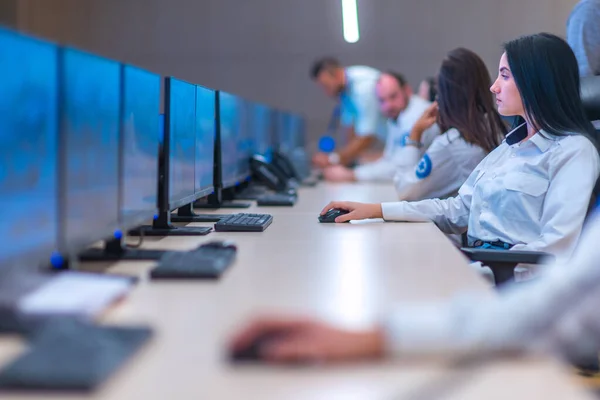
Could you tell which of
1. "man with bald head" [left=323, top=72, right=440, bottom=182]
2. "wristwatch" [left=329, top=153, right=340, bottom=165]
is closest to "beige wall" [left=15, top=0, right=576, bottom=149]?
"wristwatch" [left=329, top=153, right=340, bottom=165]

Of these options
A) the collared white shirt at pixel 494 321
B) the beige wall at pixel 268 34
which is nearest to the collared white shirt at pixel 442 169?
the collared white shirt at pixel 494 321

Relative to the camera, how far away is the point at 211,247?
1721mm

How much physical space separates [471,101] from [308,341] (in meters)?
2.05

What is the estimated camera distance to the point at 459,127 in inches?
112

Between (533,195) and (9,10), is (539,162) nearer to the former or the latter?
(533,195)

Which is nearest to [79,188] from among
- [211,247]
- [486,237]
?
[211,247]

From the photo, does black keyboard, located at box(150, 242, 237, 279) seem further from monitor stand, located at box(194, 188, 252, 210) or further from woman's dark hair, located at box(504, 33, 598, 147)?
monitor stand, located at box(194, 188, 252, 210)

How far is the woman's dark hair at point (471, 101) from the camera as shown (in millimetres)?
2822

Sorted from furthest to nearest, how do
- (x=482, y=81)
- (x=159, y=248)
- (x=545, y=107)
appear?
(x=482, y=81), (x=545, y=107), (x=159, y=248)

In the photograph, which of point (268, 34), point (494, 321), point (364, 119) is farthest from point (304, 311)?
point (268, 34)

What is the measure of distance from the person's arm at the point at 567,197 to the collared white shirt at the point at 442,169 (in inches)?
29.4

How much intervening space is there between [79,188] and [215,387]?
2.07 feet

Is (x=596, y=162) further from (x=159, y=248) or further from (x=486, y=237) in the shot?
(x=159, y=248)

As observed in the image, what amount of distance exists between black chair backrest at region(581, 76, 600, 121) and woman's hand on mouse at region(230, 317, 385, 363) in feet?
4.83
